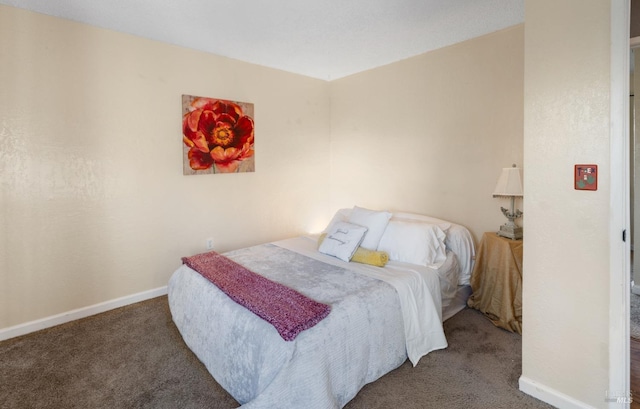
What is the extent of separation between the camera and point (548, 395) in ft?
6.09

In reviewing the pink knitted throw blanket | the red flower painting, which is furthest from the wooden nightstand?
the red flower painting

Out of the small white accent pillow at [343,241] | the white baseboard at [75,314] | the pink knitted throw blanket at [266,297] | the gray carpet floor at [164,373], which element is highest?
the small white accent pillow at [343,241]

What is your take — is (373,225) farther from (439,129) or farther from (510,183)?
(439,129)

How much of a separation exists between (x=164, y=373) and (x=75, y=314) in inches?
55.3

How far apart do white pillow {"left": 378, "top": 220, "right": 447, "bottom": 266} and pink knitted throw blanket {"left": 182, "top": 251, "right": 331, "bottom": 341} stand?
110 centimetres

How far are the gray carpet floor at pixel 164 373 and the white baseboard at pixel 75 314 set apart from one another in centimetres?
9

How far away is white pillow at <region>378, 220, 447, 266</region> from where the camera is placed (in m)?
2.75

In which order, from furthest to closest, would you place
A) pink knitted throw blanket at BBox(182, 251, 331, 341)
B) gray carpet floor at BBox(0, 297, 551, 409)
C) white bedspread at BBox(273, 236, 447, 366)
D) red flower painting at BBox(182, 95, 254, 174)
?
1. red flower painting at BBox(182, 95, 254, 174)
2. white bedspread at BBox(273, 236, 447, 366)
3. gray carpet floor at BBox(0, 297, 551, 409)
4. pink knitted throw blanket at BBox(182, 251, 331, 341)

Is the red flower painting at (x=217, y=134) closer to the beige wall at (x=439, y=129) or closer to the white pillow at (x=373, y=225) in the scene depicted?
the beige wall at (x=439, y=129)

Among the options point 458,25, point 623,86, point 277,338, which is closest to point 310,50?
point 458,25

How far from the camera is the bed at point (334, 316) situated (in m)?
1.69

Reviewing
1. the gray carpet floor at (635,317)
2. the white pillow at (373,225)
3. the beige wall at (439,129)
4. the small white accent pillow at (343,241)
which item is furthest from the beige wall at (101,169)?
the gray carpet floor at (635,317)

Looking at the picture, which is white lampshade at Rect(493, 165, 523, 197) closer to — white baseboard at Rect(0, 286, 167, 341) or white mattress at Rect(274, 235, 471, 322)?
white mattress at Rect(274, 235, 471, 322)

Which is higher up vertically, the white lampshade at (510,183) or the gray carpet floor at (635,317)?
the white lampshade at (510,183)
